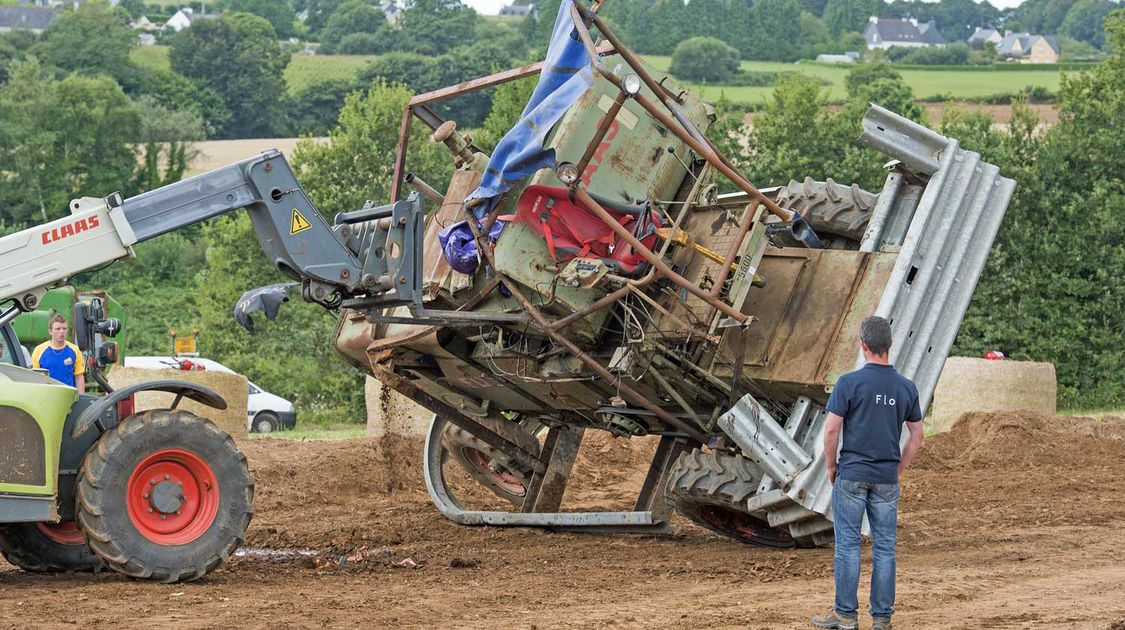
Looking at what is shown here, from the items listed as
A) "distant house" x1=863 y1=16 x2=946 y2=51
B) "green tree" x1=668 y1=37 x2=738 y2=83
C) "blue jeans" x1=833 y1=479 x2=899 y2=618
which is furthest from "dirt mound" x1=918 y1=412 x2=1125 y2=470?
"distant house" x1=863 y1=16 x2=946 y2=51

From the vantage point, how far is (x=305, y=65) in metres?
106

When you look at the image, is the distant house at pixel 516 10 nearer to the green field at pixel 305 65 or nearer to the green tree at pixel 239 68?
the green field at pixel 305 65

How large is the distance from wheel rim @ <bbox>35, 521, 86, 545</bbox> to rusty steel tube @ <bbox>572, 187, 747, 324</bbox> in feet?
12.8

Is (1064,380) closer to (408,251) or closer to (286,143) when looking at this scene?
(408,251)

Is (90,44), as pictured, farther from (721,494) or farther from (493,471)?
(721,494)

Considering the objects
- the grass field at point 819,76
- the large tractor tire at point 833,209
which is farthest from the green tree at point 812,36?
the large tractor tire at point 833,209

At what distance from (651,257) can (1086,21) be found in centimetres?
15340

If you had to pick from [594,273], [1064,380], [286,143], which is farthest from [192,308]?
[594,273]

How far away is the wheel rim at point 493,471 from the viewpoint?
12.8 meters

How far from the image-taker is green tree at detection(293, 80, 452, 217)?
126 ft

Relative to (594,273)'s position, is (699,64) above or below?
above

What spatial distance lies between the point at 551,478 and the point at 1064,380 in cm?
1975

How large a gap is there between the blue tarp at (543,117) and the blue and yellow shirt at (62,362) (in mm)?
3646

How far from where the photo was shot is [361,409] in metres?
31.2
